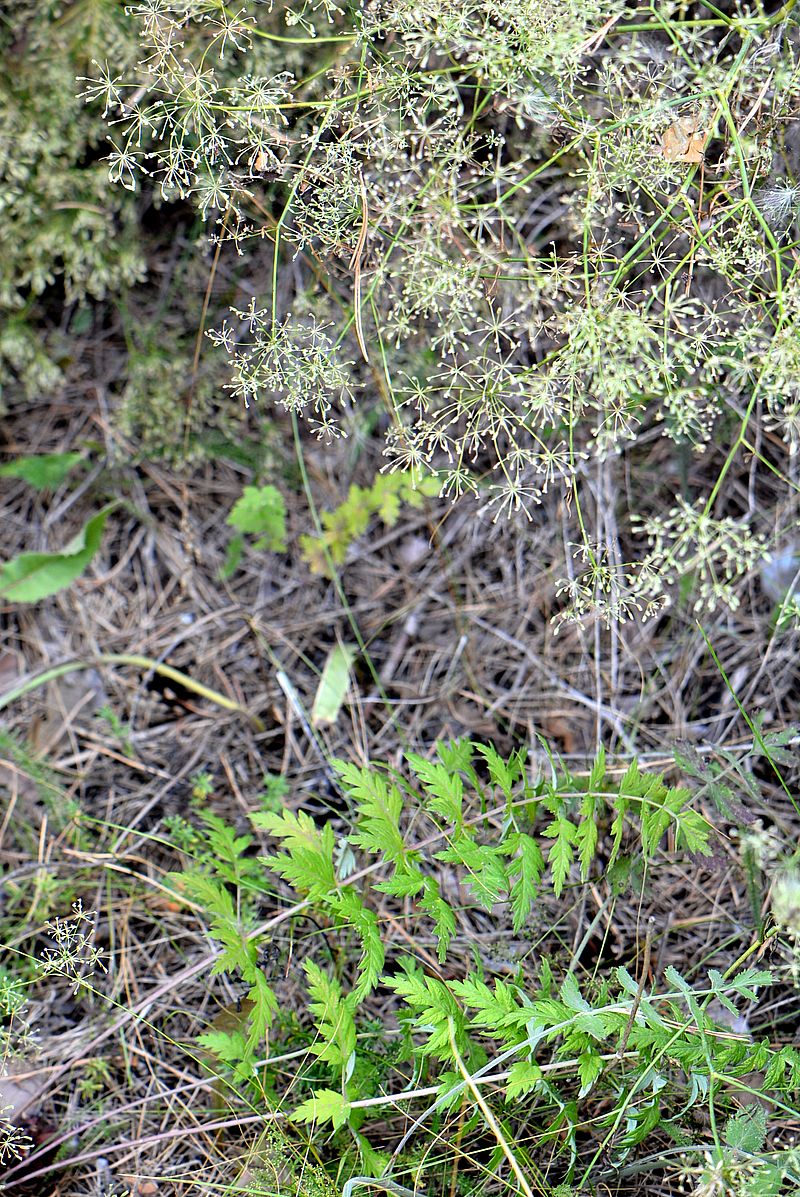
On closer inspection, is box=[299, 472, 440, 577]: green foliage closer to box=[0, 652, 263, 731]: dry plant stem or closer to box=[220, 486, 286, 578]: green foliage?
box=[220, 486, 286, 578]: green foliage

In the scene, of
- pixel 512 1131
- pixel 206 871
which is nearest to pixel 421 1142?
pixel 512 1131

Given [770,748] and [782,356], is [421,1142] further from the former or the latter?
[782,356]

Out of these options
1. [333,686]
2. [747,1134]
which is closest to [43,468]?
[333,686]

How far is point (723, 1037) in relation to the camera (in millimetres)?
1605

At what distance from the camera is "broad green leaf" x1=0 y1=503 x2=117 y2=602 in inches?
101

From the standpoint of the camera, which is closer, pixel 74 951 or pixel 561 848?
pixel 561 848

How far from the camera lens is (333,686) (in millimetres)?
2438

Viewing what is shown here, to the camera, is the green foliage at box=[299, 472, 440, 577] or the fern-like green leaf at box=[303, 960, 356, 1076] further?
the green foliage at box=[299, 472, 440, 577]

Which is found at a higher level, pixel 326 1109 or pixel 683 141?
pixel 683 141

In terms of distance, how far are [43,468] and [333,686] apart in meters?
1.12

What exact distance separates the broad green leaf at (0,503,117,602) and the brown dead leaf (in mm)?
1690

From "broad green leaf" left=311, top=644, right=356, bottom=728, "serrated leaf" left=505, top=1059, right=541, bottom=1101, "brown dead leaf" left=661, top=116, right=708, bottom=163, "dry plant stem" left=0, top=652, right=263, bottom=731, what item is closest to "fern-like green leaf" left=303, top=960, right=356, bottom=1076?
"serrated leaf" left=505, top=1059, right=541, bottom=1101

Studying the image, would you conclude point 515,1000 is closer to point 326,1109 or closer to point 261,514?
point 326,1109

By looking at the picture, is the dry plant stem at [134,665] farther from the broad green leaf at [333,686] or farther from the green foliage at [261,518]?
the green foliage at [261,518]
